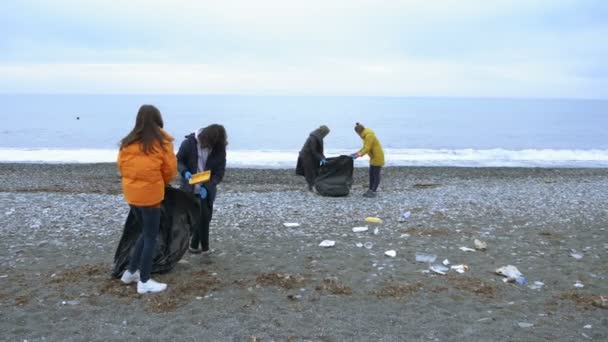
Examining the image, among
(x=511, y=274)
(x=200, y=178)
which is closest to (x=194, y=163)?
(x=200, y=178)

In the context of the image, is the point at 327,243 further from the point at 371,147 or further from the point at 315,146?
the point at 315,146

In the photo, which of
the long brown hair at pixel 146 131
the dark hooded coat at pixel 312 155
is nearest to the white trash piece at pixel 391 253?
the long brown hair at pixel 146 131

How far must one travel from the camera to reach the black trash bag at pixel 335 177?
1184 cm

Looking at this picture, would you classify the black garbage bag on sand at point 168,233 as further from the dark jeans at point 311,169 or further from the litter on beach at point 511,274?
the dark jeans at point 311,169

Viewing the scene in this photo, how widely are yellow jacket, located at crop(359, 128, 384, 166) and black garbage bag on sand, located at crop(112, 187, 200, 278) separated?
19.6ft

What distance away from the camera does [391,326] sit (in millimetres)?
4578

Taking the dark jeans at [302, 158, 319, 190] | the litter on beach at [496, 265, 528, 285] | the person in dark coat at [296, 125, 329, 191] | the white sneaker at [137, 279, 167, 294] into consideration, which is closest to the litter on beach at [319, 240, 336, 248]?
the litter on beach at [496, 265, 528, 285]

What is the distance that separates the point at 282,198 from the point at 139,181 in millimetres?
7218

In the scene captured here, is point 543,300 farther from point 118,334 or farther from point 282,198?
point 282,198

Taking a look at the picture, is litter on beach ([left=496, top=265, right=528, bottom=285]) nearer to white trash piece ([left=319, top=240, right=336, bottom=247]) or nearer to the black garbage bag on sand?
white trash piece ([left=319, top=240, right=336, bottom=247])

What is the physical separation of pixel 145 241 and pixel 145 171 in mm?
753

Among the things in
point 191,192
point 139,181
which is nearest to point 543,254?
point 191,192

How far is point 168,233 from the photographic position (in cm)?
577

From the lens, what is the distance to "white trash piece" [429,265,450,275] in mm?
6055
